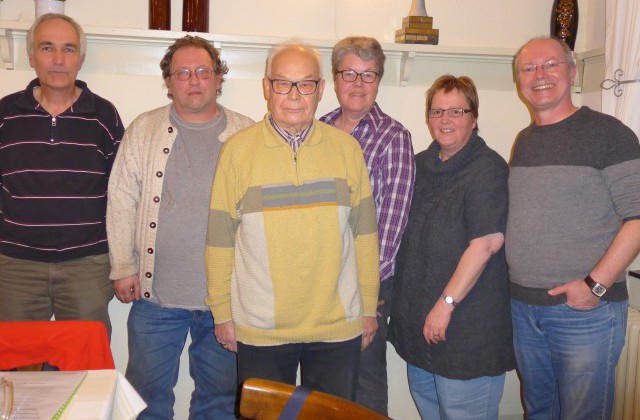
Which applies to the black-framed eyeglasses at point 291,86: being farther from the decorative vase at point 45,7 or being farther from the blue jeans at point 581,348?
the decorative vase at point 45,7

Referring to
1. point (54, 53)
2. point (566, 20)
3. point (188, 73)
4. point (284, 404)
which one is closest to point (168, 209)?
point (188, 73)

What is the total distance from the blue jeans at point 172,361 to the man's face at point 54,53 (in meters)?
0.83

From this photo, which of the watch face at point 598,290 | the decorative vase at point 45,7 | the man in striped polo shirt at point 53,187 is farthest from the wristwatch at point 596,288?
the decorative vase at point 45,7

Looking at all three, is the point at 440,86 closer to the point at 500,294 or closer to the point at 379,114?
the point at 379,114

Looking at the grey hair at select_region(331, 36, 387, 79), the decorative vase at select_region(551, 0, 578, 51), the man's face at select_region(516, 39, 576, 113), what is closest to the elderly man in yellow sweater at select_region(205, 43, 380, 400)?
the grey hair at select_region(331, 36, 387, 79)

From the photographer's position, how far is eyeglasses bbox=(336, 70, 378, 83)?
1.88m

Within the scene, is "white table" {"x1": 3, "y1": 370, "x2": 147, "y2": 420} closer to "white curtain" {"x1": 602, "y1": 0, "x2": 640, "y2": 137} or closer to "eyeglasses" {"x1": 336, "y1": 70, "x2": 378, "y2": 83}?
"eyeglasses" {"x1": 336, "y1": 70, "x2": 378, "y2": 83}

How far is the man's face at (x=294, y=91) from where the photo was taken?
1526 millimetres

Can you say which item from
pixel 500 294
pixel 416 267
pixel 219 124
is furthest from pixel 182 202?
pixel 500 294

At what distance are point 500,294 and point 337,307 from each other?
0.57m

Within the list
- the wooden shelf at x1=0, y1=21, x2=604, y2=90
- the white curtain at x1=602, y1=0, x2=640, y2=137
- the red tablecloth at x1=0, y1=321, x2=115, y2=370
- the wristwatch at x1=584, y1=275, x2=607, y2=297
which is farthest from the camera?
the wooden shelf at x1=0, y1=21, x2=604, y2=90

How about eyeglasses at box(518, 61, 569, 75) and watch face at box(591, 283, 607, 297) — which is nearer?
watch face at box(591, 283, 607, 297)

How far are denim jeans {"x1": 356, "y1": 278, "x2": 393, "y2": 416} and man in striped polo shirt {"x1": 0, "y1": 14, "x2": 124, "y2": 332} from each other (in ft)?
3.29

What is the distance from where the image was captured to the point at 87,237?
1976 millimetres
